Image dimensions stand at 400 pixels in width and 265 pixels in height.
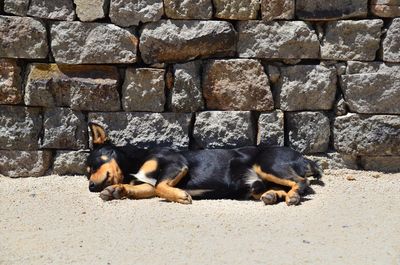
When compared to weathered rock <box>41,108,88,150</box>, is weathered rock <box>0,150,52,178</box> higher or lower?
lower

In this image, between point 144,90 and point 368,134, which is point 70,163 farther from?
point 368,134

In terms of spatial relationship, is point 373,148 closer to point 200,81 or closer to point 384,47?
point 384,47

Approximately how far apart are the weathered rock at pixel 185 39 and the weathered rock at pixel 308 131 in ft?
3.53

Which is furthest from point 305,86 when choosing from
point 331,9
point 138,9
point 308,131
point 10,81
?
point 10,81

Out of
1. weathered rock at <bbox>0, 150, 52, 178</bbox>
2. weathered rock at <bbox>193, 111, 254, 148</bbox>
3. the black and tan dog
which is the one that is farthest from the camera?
weathered rock at <bbox>0, 150, 52, 178</bbox>

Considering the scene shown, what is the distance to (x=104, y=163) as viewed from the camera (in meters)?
5.74

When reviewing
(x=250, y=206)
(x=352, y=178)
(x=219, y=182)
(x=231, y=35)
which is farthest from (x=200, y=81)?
(x=352, y=178)

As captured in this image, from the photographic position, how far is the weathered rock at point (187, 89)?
19.3ft

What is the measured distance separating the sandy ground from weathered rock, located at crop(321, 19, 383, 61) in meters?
1.34

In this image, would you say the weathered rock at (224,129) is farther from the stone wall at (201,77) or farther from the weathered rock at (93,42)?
the weathered rock at (93,42)

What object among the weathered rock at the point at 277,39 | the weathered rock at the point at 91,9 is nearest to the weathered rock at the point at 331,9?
the weathered rock at the point at 277,39

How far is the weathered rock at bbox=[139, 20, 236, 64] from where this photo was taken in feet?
19.0

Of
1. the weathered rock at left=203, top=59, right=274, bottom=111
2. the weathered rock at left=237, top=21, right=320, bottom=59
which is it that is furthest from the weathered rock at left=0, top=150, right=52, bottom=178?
the weathered rock at left=237, top=21, right=320, bottom=59

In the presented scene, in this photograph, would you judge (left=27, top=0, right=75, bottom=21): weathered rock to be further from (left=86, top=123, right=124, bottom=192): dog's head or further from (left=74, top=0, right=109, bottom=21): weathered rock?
(left=86, top=123, right=124, bottom=192): dog's head
